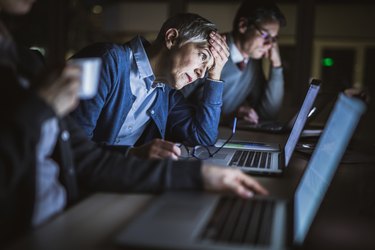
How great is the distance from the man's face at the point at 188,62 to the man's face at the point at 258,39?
3.24ft

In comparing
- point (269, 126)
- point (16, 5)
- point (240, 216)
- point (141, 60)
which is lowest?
point (269, 126)

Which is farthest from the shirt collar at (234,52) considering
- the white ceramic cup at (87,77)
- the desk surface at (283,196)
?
the white ceramic cup at (87,77)

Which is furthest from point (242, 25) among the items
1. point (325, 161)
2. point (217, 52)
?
point (325, 161)

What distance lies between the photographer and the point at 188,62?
1.91 metres

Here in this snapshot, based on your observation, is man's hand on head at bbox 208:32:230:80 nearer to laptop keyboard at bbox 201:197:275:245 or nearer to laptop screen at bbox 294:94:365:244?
laptop screen at bbox 294:94:365:244

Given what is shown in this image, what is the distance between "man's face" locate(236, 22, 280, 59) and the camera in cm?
287

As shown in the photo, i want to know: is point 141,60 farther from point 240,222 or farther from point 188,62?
point 240,222

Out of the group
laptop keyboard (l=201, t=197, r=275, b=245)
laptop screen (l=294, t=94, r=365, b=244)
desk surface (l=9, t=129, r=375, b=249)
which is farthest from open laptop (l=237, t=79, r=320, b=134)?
laptop keyboard (l=201, t=197, r=275, b=245)

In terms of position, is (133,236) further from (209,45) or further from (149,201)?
(209,45)

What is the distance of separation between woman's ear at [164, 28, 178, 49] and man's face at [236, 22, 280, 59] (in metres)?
1.06

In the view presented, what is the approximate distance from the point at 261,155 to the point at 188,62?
0.45 meters

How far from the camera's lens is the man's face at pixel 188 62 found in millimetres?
1908

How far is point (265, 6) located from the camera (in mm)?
2869

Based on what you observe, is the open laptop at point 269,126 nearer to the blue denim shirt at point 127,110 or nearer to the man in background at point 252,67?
the man in background at point 252,67
